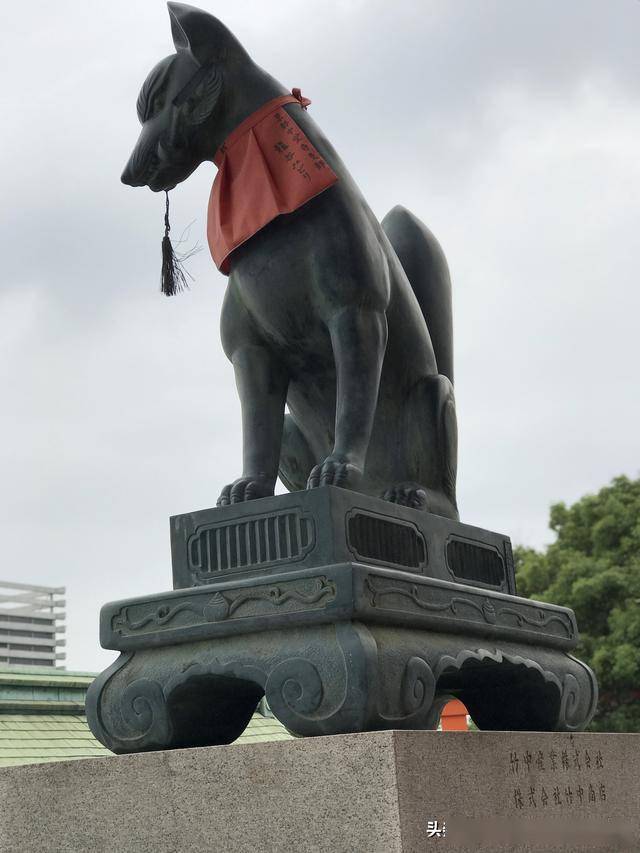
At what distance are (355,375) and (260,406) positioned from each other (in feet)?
1.37

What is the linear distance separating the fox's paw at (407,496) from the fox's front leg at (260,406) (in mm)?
395

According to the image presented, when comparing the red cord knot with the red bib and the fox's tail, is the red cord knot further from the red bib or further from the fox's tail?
the fox's tail

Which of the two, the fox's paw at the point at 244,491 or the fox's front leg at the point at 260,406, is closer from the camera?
the fox's paw at the point at 244,491

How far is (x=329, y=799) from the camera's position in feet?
8.96

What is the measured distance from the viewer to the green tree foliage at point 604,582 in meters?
19.0

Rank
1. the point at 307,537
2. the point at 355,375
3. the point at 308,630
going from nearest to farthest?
1. the point at 308,630
2. the point at 307,537
3. the point at 355,375

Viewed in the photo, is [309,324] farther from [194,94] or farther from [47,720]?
[47,720]

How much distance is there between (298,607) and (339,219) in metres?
1.29

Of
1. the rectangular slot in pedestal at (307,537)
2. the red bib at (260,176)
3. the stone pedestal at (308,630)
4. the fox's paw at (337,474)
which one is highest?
the red bib at (260,176)

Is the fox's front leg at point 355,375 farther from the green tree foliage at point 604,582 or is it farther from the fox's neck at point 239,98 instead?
the green tree foliage at point 604,582

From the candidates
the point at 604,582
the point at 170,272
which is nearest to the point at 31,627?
the point at 604,582

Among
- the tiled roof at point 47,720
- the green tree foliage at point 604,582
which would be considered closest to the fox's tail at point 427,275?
the tiled roof at point 47,720

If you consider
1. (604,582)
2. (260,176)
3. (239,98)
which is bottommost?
(260,176)

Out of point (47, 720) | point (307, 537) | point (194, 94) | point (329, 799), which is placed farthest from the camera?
point (47, 720)
